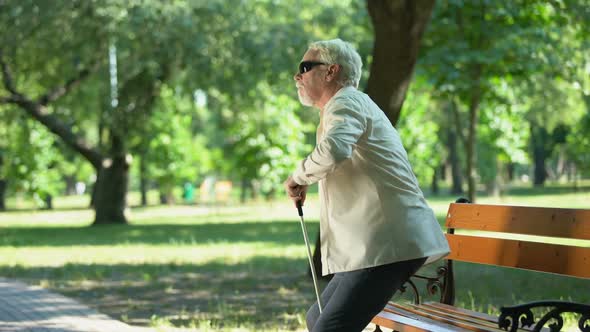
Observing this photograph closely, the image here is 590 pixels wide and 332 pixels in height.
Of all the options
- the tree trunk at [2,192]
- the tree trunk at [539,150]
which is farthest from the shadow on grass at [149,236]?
the tree trunk at [539,150]

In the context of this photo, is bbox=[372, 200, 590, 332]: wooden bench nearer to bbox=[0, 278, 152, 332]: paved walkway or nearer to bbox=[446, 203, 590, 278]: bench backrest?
bbox=[446, 203, 590, 278]: bench backrest

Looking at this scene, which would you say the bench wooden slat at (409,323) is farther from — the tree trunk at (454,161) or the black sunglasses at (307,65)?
the tree trunk at (454,161)

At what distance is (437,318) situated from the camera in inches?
176

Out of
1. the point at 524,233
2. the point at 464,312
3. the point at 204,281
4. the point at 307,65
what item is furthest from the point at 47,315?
the point at 307,65

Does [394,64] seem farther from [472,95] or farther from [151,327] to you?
[472,95]

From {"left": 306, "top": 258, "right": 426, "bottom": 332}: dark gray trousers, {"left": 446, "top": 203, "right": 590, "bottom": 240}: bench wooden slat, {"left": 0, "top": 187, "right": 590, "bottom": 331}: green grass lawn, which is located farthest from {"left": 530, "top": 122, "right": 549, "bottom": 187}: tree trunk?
{"left": 306, "top": 258, "right": 426, "bottom": 332}: dark gray trousers

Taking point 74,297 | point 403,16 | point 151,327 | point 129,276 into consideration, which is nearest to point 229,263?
point 129,276

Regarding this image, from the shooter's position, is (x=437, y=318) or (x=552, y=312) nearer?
(x=552, y=312)

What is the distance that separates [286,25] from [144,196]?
33179 mm

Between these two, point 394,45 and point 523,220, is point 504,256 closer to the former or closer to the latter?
point 523,220

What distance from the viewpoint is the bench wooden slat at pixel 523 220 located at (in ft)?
A: 14.2

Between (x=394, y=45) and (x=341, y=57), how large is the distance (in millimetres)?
6493

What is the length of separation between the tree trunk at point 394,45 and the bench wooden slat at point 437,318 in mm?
5549

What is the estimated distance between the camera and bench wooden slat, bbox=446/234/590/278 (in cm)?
433
